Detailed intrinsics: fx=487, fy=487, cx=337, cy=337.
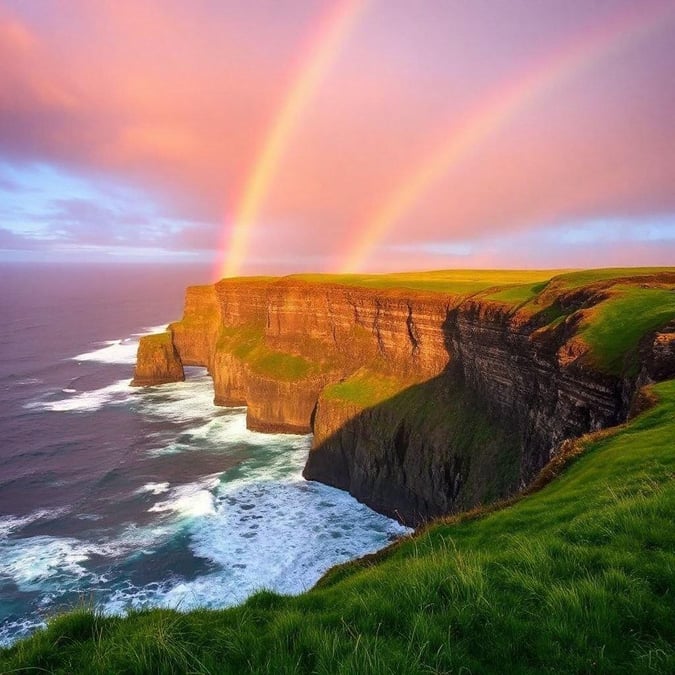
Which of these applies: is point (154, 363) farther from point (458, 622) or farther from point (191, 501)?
point (458, 622)

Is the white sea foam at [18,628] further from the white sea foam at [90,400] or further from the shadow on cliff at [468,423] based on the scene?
the white sea foam at [90,400]

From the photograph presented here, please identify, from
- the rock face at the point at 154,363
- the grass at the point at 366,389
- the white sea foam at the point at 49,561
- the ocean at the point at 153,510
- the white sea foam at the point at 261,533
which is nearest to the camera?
the white sea foam at the point at 261,533

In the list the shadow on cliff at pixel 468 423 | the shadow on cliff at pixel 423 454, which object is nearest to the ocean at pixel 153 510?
the shadow on cliff at pixel 423 454

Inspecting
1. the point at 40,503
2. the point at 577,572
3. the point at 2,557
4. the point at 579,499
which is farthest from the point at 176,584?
the point at 577,572

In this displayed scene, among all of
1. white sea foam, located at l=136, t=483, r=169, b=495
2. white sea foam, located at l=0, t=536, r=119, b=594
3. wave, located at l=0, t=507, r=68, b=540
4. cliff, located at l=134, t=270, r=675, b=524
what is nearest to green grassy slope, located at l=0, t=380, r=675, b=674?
cliff, located at l=134, t=270, r=675, b=524

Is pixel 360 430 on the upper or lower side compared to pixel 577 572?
lower

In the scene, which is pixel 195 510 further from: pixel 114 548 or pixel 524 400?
pixel 524 400
